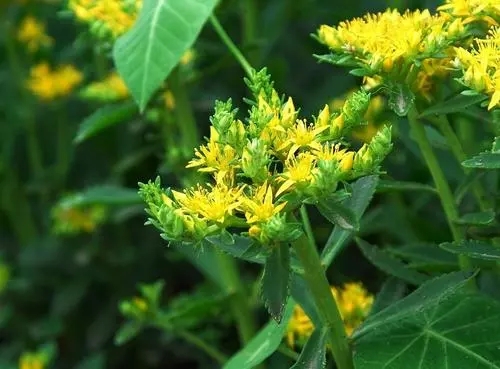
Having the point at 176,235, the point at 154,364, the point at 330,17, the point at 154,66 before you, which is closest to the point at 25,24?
the point at 330,17

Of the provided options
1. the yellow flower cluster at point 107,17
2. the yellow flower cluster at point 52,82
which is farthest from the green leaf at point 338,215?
the yellow flower cluster at point 52,82

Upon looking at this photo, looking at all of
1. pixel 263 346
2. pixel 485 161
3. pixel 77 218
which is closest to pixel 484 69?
pixel 485 161

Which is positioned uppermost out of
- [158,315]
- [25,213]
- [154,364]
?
[158,315]

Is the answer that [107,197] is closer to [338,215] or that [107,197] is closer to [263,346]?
[263,346]

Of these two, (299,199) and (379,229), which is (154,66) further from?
(379,229)

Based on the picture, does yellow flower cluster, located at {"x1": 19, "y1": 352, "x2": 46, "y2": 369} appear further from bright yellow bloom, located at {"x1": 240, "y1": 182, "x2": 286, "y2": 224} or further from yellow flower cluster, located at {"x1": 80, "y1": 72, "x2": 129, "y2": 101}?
bright yellow bloom, located at {"x1": 240, "y1": 182, "x2": 286, "y2": 224}

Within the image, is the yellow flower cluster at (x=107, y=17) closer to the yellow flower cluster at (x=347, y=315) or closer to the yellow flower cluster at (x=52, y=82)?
the yellow flower cluster at (x=347, y=315)
